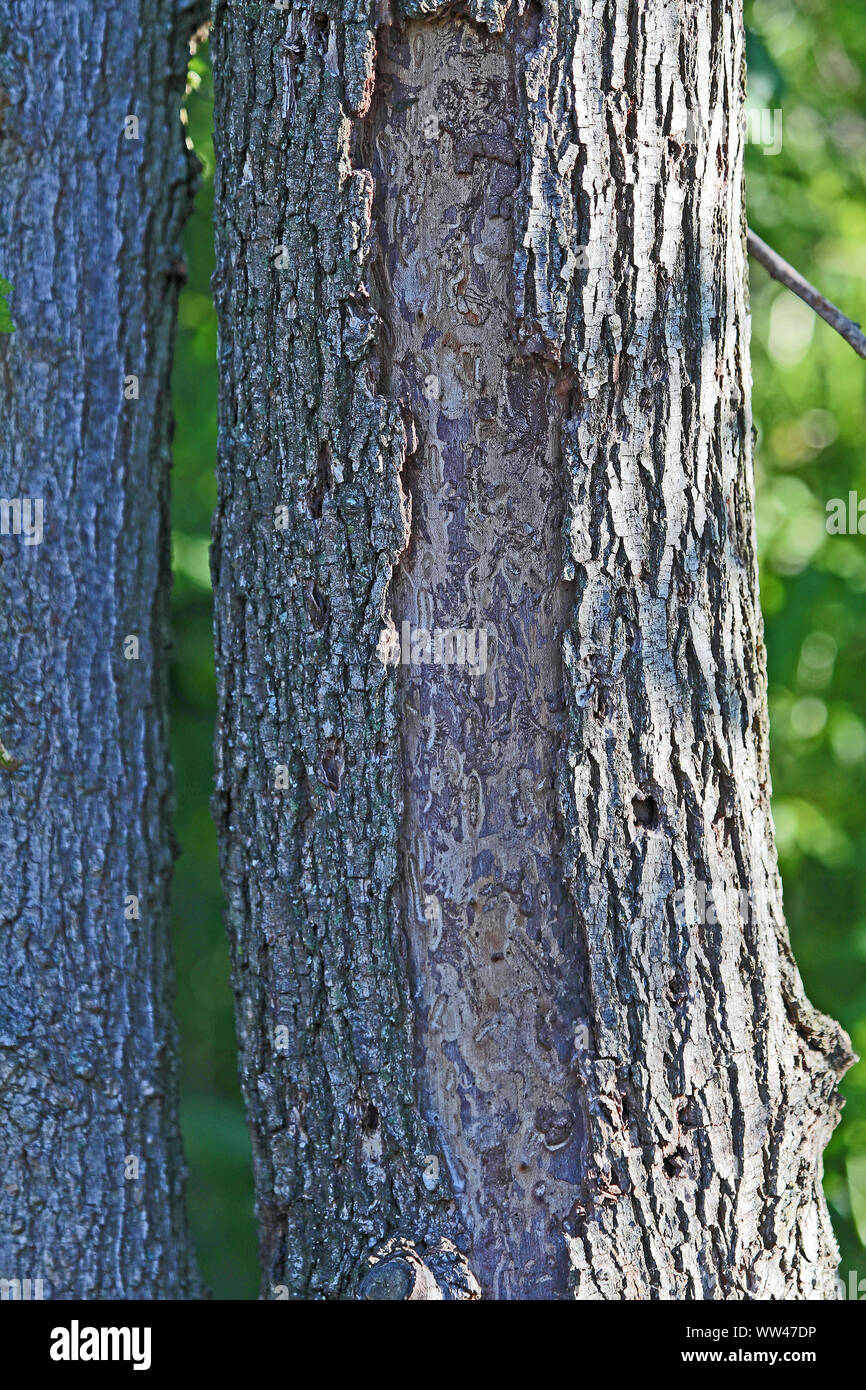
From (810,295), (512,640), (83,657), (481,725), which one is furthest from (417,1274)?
(810,295)

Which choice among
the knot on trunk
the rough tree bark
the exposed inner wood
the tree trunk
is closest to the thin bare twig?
the rough tree bark

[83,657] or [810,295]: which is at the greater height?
[810,295]

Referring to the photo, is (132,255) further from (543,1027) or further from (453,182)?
(543,1027)

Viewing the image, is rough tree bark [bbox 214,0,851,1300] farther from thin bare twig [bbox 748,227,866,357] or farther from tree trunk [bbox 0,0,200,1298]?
tree trunk [bbox 0,0,200,1298]

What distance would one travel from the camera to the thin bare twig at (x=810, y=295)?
6.26 feet

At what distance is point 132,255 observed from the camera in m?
2.05

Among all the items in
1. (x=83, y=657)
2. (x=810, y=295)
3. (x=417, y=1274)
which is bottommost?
(x=417, y=1274)

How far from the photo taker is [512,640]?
5.18 feet

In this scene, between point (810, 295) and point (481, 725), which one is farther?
point (810, 295)

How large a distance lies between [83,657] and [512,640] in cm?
86

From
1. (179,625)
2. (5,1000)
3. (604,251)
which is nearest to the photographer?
(604,251)

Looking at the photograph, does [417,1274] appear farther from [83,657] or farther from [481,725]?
[83,657]

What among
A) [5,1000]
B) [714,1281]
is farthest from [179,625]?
[714,1281]
